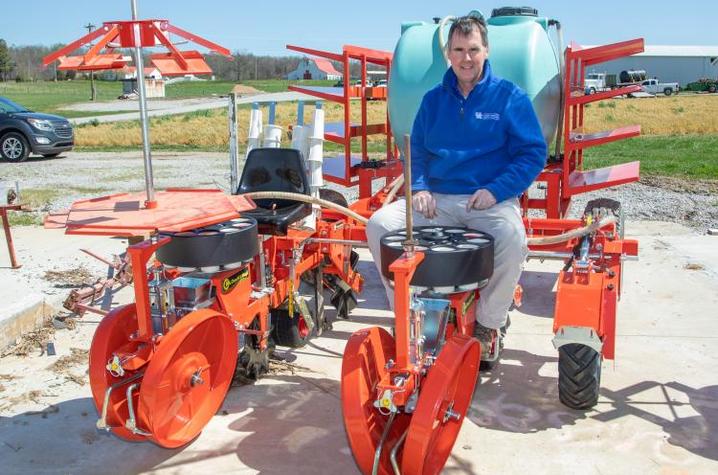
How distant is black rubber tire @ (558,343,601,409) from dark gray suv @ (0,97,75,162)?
1665 centimetres

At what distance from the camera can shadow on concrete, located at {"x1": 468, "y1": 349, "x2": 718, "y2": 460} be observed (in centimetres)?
379

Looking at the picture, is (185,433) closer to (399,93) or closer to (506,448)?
(506,448)

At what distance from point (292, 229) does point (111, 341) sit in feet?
5.77

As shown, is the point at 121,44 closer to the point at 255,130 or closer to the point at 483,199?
the point at 483,199

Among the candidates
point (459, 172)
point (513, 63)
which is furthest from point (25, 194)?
point (459, 172)

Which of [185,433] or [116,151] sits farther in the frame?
[116,151]

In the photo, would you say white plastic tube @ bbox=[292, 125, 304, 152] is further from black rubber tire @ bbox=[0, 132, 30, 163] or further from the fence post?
black rubber tire @ bbox=[0, 132, 30, 163]

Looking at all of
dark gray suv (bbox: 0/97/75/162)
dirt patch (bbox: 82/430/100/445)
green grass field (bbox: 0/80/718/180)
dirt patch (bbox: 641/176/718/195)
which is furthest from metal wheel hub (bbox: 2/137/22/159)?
dirt patch (bbox: 82/430/100/445)

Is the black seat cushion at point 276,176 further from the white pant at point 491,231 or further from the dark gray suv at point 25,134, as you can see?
the dark gray suv at point 25,134

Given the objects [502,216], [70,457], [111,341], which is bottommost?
[70,457]

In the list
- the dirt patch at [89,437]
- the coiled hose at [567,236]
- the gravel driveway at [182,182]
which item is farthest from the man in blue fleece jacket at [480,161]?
the gravel driveway at [182,182]

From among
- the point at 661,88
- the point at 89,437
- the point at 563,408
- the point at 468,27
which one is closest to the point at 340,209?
the point at 468,27

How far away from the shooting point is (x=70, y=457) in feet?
11.9

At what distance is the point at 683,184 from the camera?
1156 cm
